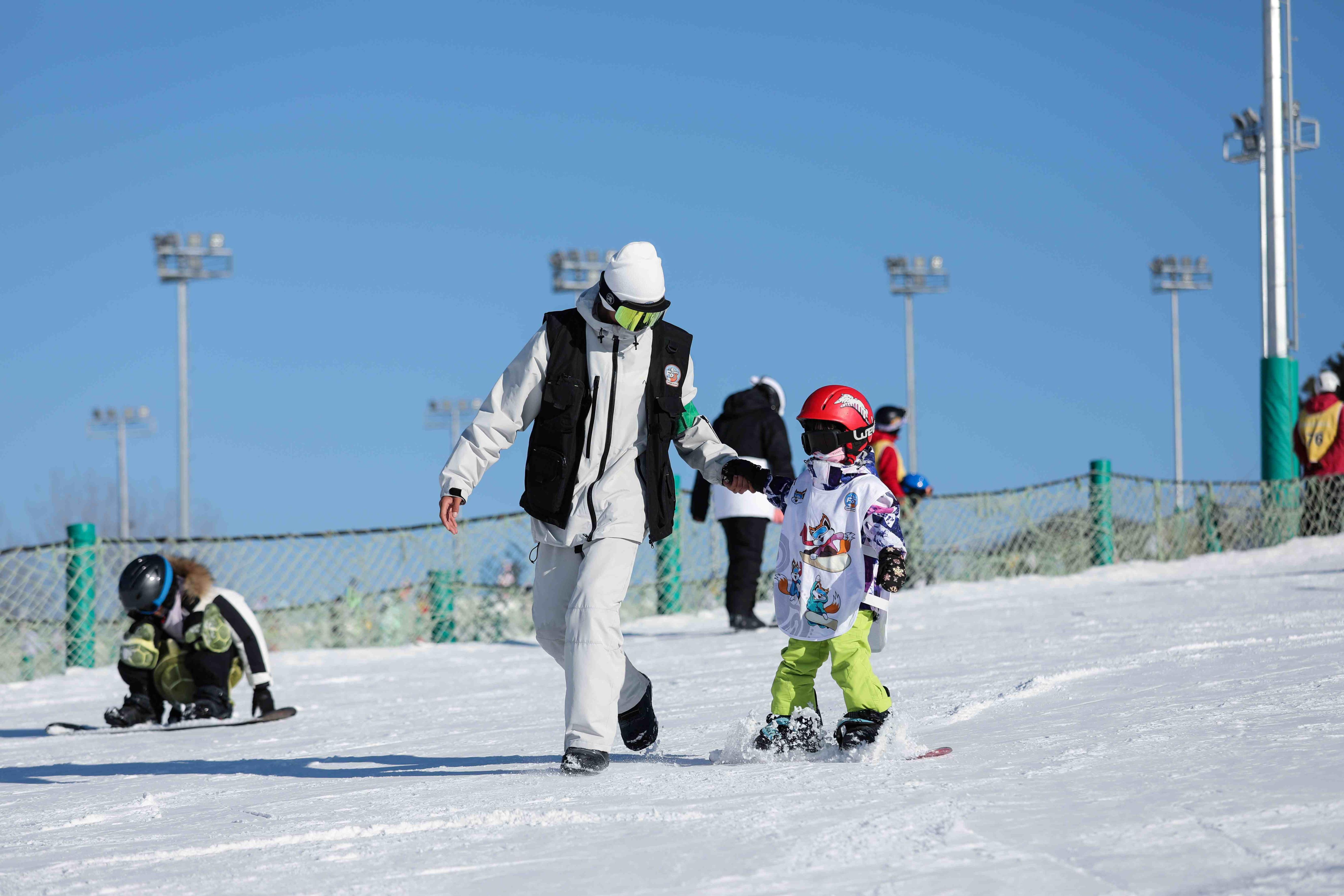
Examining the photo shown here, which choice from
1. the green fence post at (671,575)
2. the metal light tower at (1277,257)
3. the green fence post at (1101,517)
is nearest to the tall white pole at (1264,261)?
the metal light tower at (1277,257)

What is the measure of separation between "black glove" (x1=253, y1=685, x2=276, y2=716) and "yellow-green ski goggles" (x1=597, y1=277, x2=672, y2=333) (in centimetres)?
327

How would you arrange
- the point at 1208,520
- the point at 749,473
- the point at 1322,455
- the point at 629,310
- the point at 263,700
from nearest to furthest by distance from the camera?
1. the point at 629,310
2. the point at 749,473
3. the point at 263,700
4. the point at 1322,455
5. the point at 1208,520

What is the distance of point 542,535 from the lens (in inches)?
156

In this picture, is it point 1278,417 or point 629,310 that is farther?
point 1278,417

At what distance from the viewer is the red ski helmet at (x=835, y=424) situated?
3.91 meters

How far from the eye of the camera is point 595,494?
153 inches

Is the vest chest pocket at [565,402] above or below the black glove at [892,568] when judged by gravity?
above

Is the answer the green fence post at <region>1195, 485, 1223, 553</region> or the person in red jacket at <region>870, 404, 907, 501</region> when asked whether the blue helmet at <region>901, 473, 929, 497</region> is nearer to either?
the person in red jacket at <region>870, 404, 907, 501</region>

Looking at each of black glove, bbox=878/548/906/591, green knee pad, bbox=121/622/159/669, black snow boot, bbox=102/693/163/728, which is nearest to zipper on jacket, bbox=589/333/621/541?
black glove, bbox=878/548/906/591

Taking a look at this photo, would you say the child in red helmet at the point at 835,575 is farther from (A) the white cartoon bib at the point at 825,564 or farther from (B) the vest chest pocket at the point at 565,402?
(B) the vest chest pocket at the point at 565,402

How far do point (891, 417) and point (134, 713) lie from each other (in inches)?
210

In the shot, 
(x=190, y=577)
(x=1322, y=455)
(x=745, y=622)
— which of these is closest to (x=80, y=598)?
(x=190, y=577)

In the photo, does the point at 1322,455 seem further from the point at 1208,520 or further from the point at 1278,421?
the point at 1278,421

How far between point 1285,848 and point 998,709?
2279 millimetres
